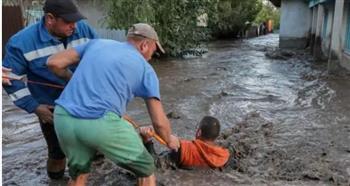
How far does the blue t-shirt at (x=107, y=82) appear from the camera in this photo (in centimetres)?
313

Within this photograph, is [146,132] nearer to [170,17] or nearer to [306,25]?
[170,17]

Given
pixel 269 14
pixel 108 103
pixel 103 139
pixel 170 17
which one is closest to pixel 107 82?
pixel 108 103

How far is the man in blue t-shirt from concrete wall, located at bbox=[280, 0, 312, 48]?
22.1 metres

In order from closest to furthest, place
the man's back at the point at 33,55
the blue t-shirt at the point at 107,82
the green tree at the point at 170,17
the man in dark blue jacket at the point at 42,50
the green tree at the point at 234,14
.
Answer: the blue t-shirt at the point at 107,82
the man in dark blue jacket at the point at 42,50
the man's back at the point at 33,55
the green tree at the point at 170,17
the green tree at the point at 234,14

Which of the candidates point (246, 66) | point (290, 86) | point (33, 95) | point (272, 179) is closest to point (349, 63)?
point (290, 86)

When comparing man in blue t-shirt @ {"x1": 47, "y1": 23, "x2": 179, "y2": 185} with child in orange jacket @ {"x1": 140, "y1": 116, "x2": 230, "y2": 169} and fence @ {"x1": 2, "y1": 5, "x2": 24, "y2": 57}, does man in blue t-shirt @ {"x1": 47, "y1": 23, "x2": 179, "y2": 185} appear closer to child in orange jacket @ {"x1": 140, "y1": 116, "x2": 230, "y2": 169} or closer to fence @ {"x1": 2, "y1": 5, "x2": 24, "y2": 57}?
child in orange jacket @ {"x1": 140, "y1": 116, "x2": 230, "y2": 169}

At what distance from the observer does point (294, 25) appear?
2466 centimetres

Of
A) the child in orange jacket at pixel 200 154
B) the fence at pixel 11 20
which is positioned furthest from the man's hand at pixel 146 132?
the fence at pixel 11 20

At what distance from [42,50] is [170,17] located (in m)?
13.3

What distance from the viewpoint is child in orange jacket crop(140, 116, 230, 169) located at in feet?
16.2

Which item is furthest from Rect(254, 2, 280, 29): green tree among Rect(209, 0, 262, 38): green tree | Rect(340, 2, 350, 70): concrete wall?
Rect(340, 2, 350, 70): concrete wall

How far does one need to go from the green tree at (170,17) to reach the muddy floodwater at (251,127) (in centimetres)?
189

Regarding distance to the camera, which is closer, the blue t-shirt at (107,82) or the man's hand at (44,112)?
the blue t-shirt at (107,82)

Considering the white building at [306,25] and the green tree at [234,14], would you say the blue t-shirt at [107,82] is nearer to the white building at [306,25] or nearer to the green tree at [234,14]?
the white building at [306,25]
